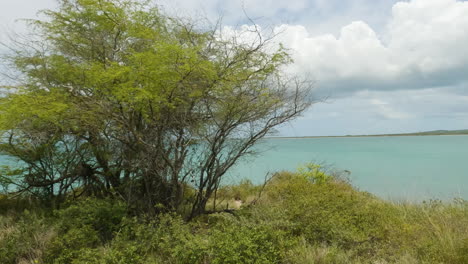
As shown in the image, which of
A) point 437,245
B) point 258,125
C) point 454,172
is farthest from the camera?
point 454,172

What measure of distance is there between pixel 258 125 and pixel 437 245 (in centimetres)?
368

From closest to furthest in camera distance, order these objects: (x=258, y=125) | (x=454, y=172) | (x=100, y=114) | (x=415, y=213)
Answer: (x=100, y=114) < (x=258, y=125) < (x=415, y=213) < (x=454, y=172)

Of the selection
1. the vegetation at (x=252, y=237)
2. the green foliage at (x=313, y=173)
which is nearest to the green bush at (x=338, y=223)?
the vegetation at (x=252, y=237)

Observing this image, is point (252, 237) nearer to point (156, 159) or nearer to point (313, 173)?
point (156, 159)

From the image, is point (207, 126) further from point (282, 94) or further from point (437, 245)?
point (437, 245)

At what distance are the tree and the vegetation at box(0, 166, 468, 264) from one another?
3.30 ft

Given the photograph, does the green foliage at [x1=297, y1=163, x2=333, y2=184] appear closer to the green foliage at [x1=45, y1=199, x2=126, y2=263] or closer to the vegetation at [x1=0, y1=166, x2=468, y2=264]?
the vegetation at [x1=0, y1=166, x2=468, y2=264]

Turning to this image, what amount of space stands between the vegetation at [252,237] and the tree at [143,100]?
100cm

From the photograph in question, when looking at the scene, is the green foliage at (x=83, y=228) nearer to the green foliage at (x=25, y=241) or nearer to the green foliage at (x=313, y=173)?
the green foliage at (x=25, y=241)

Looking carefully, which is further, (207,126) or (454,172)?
(454,172)

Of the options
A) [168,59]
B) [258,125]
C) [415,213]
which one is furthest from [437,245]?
[168,59]

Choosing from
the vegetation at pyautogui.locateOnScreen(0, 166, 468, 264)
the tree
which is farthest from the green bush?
the tree

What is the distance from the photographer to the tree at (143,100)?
535cm

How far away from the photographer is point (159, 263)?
4348 millimetres
